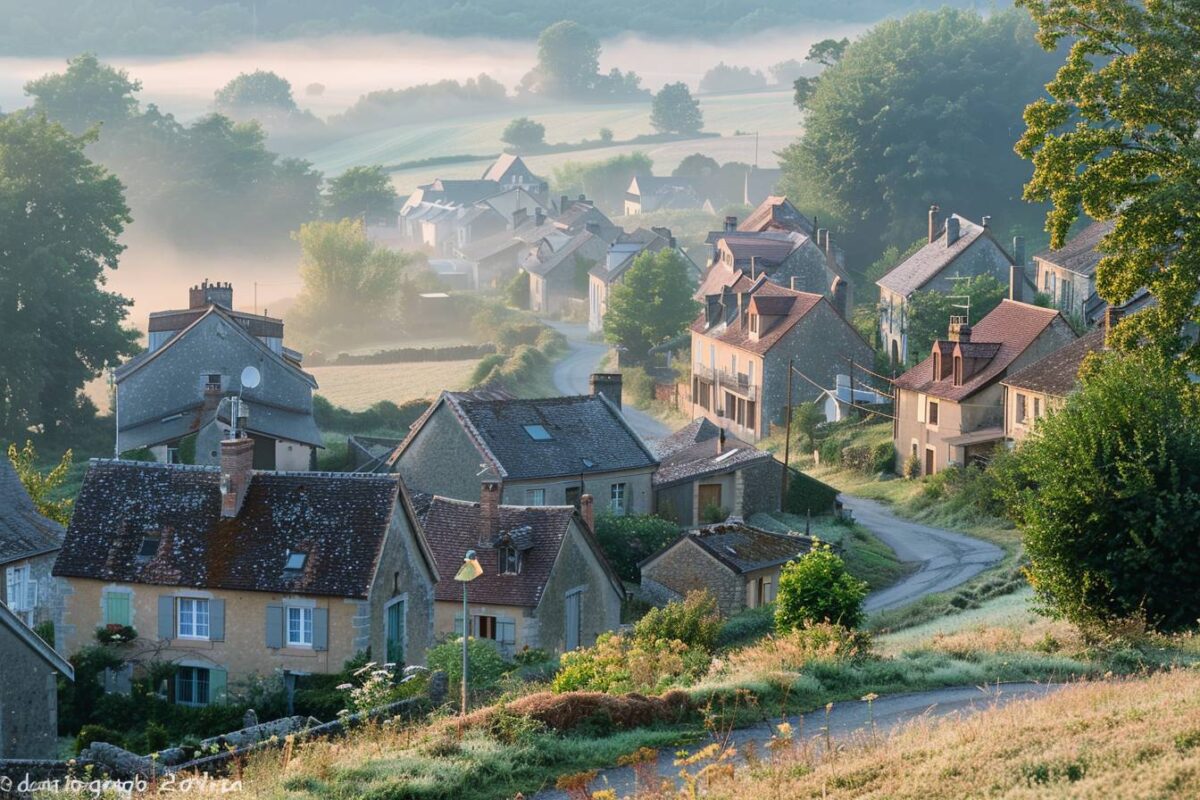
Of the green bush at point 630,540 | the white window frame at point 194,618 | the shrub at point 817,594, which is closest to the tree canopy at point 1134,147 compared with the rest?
the shrub at point 817,594

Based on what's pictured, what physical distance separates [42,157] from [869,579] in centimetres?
5190

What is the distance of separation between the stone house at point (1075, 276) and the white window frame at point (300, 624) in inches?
1815

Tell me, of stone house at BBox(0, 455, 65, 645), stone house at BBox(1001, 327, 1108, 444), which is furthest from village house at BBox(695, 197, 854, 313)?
stone house at BBox(0, 455, 65, 645)

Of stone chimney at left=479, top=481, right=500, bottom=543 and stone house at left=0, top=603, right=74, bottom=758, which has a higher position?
stone chimney at left=479, top=481, right=500, bottom=543

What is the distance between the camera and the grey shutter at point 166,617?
1351 inches

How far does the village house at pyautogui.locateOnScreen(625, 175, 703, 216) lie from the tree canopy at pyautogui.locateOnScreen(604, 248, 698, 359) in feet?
246

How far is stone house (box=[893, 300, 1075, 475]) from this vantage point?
194ft

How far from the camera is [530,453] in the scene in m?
50.5

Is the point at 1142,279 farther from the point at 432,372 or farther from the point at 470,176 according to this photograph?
the point at 470,176

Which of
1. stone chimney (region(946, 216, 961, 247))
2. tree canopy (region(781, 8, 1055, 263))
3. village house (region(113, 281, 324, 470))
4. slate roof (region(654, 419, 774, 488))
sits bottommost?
slate roof (region(654, 419, 774, 488))

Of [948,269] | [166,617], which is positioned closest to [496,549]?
[166,617]

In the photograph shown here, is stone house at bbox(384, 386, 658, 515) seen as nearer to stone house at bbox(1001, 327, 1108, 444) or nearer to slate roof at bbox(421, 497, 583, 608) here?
slate roof at bbox(421, 497, 583, 608)

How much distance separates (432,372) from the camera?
91.6m

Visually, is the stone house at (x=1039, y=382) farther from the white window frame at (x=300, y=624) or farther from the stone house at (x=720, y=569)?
the white window frame at (x=300, y=624)
